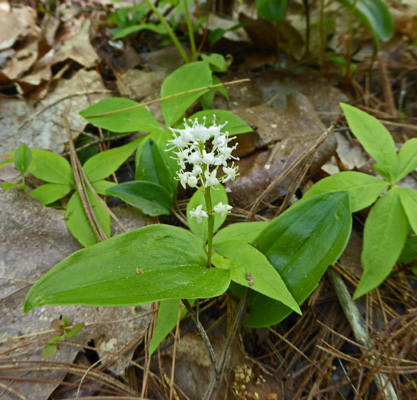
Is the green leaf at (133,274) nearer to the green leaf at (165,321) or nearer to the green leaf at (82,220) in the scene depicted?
the green leaf at (165,321)

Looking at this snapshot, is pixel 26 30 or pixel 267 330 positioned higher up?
pixel 26 30

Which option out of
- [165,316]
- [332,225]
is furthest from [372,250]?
[165,316]

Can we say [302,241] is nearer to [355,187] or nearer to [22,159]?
[355,187]

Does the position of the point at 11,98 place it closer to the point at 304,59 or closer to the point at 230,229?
the point at 230,229

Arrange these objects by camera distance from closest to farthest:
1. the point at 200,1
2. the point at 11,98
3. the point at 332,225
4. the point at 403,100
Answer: the point at 332,225
the point at 11,98
the point at 403,100
the point at 200,1

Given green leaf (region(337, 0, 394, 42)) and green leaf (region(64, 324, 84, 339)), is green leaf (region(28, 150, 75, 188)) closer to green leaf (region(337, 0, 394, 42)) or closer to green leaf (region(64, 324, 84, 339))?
green leaf (region(64, 324, 84, 339))

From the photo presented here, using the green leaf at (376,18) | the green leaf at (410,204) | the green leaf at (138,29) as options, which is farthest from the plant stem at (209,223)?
the green leaf at (376,18)
